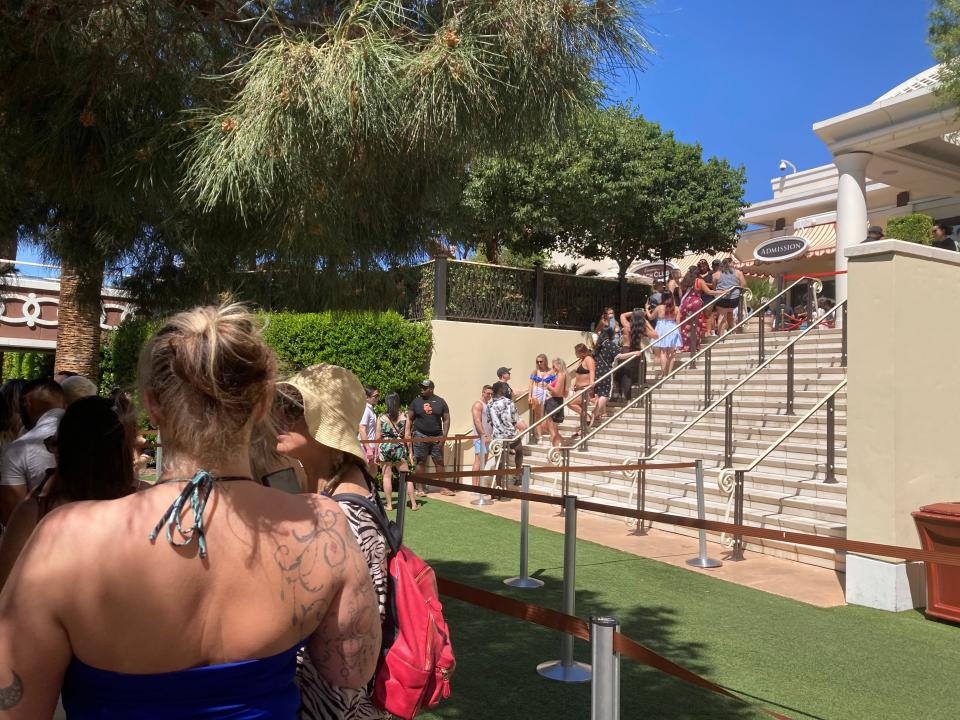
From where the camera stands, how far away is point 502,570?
768 centimetres

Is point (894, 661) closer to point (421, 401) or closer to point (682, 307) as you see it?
point (421, 401)

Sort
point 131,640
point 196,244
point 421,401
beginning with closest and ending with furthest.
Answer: point 131,640 < point 196,244 < point 421,401

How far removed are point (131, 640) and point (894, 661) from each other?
508 centimetres

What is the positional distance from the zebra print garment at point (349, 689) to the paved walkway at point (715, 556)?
541 cm

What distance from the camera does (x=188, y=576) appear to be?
1.44m

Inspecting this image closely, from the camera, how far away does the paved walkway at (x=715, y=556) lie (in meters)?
6.95

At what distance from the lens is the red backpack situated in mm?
2021

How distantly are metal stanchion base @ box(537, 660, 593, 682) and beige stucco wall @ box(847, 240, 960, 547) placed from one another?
2.86m

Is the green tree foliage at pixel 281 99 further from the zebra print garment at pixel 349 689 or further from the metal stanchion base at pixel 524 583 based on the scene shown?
the metal stanchion base at pixel 524 583

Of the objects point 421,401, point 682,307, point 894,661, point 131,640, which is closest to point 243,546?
point 131,640

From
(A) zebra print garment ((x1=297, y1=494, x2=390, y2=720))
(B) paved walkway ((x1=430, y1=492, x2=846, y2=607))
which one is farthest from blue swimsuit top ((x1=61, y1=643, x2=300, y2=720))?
(B) paved walkway ((x1=430, y1=492, x2=846, y2=607))

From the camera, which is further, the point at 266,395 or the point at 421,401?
the point at 421,401

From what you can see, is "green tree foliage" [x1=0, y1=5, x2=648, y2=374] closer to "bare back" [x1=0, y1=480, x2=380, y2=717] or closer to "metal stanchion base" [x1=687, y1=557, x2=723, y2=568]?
"bare back" [x1=0, y1=480, x2=380, y2=717]

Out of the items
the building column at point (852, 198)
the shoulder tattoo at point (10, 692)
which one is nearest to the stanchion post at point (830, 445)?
the shoulder tattoo at point (10, 692)
